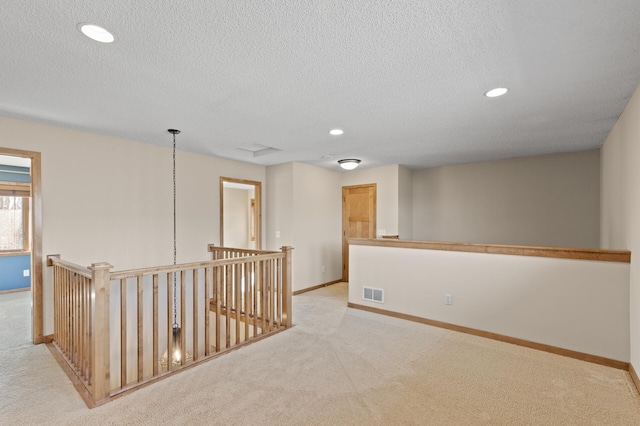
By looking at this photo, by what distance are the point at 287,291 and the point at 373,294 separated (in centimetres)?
132

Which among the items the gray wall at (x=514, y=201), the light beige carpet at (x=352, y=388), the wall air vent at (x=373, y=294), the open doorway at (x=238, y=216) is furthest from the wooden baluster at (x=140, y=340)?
the open doorway at (x=238, y=216)

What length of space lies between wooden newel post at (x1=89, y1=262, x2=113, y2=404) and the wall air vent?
10.2 ft

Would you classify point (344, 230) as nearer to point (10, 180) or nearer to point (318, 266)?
point (318, 266)

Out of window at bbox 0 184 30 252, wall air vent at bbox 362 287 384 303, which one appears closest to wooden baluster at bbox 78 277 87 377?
wall air vent at bbox 362 287 384 303

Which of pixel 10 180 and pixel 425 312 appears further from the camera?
pixel 10 180

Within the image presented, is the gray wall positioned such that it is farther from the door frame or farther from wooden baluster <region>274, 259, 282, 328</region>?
the door frame

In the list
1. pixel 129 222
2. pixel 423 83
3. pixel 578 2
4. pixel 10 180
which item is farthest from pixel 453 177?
pixel 10 180

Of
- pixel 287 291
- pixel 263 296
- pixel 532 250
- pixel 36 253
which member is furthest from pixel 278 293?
pixel 532 250

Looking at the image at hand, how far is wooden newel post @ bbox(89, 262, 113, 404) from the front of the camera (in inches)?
83.6

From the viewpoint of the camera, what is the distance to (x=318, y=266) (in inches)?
234

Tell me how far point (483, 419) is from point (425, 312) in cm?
189

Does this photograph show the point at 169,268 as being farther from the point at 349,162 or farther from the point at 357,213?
the point at 357,213

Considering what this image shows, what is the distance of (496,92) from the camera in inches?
97.7

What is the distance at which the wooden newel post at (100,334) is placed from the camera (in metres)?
2.12
